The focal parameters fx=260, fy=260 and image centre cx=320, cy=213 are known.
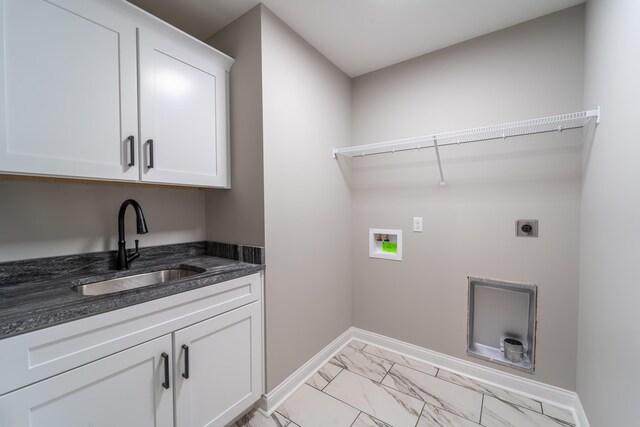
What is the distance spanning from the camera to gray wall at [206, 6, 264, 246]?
1.57 meters

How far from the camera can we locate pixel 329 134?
2135mm

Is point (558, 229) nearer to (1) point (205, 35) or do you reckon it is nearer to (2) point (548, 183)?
(2) point (548, 183)

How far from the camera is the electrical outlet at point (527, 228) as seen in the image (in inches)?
66.0

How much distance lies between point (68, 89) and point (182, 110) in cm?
47

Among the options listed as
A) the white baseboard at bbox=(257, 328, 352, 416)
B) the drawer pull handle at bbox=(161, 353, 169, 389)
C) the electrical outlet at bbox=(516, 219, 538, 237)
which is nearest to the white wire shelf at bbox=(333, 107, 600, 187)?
the electrical outlet at bbox=(516, 219, 538, 237)

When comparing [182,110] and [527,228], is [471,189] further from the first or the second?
[182,110]

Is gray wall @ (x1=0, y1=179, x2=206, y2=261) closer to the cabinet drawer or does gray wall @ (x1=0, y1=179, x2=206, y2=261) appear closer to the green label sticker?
the cabinet drawer

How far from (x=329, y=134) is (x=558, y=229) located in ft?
5.50

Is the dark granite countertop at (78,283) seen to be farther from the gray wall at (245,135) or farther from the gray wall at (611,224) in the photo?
the gray wall at (611,224)

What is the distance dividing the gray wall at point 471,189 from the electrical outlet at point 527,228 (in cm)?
3

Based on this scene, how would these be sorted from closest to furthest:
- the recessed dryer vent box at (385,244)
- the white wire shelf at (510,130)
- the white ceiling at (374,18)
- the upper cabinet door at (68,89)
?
1. the upper cabinet door at (68,89)
2. the white wire shelf at (510,130)
3. the white ceiling at (374,18)
4. the recessed dryer vent box at (385,244)

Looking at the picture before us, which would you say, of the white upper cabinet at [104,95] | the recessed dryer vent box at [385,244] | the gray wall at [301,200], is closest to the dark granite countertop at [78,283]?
the gray wall at [301,200]

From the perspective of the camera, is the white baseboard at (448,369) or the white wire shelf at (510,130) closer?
the white wire shelf at (510,130)

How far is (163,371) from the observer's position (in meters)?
1.12
